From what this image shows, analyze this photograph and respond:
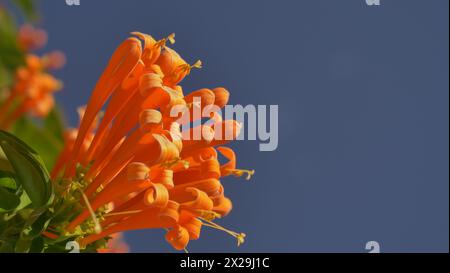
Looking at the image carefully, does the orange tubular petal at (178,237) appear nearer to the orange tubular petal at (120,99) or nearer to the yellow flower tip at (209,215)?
the yellow flower tip at (209,215)

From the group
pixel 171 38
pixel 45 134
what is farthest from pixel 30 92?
pixel 171 38

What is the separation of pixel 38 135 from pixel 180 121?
183 cm

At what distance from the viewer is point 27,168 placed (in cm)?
162

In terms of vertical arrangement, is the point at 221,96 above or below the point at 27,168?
above

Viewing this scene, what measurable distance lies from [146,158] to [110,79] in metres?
0.29

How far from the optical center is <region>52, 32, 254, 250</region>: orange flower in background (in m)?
1.70

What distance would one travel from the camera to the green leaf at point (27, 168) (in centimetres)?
161

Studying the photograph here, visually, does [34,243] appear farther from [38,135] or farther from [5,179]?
[38,135]

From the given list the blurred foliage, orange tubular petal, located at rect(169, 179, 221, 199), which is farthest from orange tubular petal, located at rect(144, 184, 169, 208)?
the blurred foliage

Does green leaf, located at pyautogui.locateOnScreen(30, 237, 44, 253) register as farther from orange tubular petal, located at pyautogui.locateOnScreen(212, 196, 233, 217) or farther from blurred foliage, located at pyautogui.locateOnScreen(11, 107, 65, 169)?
blurred foliage, located at pyautogui.locateOnScreen(11, 107, 65, 169)

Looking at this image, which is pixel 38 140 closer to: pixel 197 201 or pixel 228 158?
pixel 228 158

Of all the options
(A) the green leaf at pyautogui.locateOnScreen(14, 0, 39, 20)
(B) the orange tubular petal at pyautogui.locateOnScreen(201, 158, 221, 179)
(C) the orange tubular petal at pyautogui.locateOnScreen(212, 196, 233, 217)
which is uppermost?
(A) the green leaf at pyautogui.locateOnScreen(14, 0, 39, 20)

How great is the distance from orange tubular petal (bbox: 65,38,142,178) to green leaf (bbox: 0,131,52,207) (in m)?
0.24
